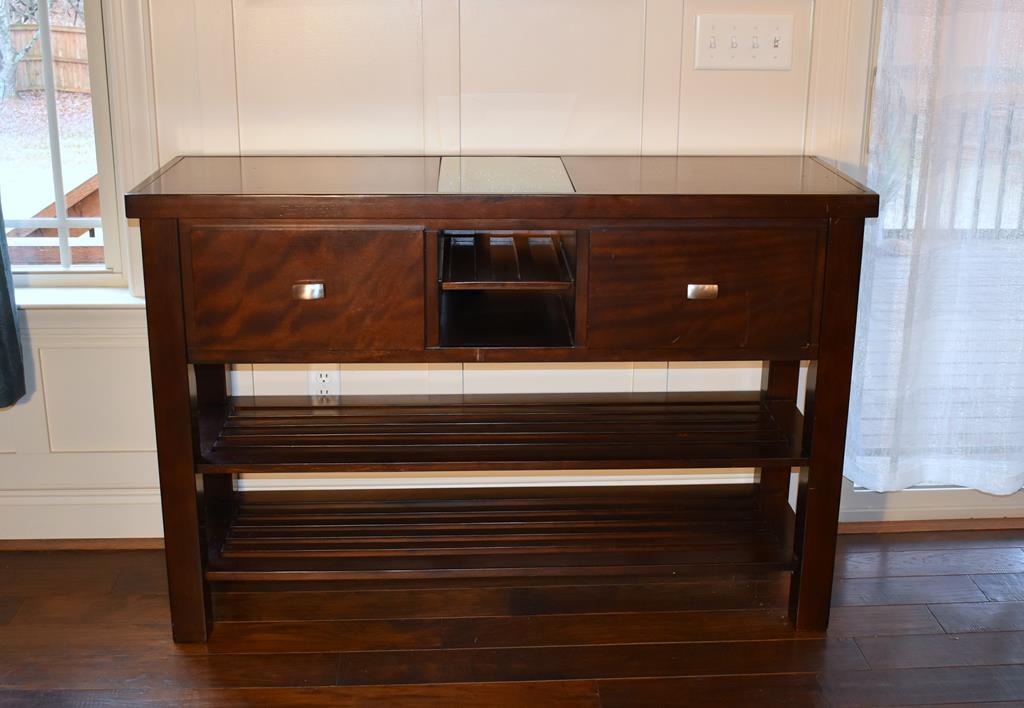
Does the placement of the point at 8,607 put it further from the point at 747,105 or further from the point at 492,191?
the point at 747,105

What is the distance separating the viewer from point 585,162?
228 centimetres

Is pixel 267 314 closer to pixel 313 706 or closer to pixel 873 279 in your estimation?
pixel 313 706

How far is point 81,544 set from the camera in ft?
8.44

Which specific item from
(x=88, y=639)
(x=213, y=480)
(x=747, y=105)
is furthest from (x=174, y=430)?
(x=747, y=105)

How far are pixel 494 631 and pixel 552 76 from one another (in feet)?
3.80

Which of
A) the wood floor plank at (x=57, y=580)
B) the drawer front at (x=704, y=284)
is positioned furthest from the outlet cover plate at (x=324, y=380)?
the drawer front at (x=704, y=284)

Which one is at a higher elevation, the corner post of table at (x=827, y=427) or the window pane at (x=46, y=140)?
the window pane at (x=46, y=140)

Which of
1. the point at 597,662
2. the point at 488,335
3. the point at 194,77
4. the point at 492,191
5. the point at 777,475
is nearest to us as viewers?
the point at 492,191

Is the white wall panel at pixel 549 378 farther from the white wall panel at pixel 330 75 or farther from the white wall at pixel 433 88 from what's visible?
the white wall panel at pixel 330 75

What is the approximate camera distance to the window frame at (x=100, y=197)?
2.32 meters

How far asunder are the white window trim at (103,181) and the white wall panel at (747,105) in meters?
1.13

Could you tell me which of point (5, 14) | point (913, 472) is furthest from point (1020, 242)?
point (5, 14)

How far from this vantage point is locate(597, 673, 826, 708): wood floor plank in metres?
2.04

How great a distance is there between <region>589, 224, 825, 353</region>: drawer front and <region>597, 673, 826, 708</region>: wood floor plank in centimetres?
64
